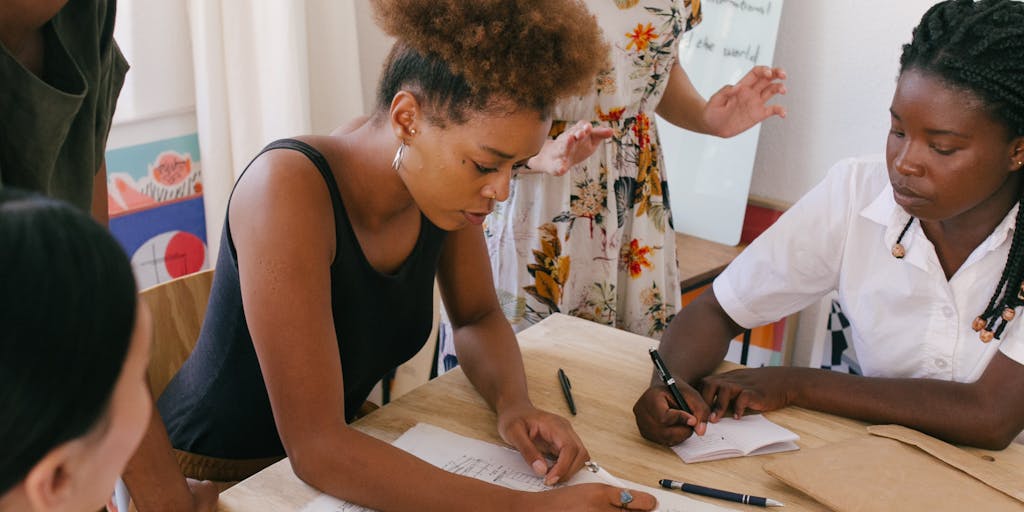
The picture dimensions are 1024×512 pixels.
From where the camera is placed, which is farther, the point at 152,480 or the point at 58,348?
the point at 152,480

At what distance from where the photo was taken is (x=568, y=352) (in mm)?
1674

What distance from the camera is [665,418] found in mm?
1364

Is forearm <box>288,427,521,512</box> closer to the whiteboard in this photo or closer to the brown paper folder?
the brown paper folder

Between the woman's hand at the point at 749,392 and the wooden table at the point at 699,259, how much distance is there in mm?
1173

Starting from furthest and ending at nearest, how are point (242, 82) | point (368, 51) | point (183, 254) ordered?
point (368, 51)
point (183, 254)
point (242, 82)

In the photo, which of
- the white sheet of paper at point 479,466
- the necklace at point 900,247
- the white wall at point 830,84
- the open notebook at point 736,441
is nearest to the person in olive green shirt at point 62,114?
the white sheet of paper at point 479,466

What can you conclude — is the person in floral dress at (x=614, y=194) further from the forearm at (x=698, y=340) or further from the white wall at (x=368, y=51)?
the white wall at (x=368, y=51)

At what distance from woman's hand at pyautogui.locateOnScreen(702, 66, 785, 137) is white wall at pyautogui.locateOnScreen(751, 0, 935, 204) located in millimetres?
1015

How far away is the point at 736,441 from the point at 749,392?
0.13 metres

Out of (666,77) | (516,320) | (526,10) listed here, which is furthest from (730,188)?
(526,10)

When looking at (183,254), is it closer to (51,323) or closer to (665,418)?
(665,418)

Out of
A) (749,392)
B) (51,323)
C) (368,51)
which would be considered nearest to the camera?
(51,323)

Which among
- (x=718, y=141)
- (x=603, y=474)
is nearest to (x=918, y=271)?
(x=603, y=474)

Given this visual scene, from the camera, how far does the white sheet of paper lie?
1.21 meters
